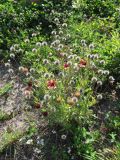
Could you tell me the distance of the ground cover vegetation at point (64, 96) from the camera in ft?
14.0

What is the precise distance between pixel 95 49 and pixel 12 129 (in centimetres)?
162

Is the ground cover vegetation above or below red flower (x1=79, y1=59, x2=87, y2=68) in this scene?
below

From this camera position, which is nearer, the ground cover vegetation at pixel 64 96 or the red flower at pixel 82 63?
the ground cover vegetation at pixel 64 96

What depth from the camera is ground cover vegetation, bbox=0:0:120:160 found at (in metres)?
4.26

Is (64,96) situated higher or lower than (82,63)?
lower

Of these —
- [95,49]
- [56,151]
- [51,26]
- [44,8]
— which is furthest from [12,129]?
[44,8]

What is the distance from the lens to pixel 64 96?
4414 millimetres

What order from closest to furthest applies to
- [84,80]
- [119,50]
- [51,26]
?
[84,80] < [119,50] < [51,26]

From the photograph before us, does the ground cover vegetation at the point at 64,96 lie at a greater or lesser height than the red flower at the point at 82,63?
lesser

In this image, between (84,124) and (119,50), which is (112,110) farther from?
(119,50)

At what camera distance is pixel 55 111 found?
4219 millimetres

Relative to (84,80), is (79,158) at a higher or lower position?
lower

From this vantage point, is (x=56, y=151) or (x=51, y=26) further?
(x=51, y=26)

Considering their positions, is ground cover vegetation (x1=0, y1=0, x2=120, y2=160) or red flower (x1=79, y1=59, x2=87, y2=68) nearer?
ground cover vegetation (x1=0, y1=0, x2=120, y2=160)
